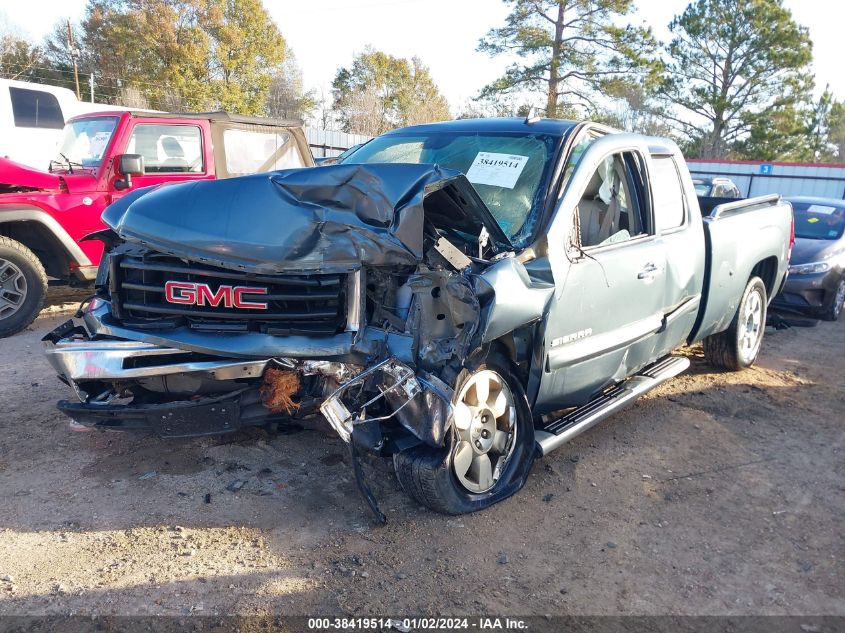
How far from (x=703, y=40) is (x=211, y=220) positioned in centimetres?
4018

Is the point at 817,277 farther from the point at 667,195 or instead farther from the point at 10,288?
the point at 10,288

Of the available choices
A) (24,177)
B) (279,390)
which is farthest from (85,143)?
(279,390)

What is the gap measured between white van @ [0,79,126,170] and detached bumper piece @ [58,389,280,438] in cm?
1130

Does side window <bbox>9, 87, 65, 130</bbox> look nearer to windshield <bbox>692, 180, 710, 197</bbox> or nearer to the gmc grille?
the gmc grille

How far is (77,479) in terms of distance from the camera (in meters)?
3.54


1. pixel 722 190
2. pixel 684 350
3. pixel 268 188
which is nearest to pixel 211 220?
pixel 268 188

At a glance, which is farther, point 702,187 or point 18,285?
point 702,187

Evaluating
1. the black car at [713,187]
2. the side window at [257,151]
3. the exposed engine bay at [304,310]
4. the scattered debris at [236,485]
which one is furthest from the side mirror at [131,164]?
the black car at [713,187]

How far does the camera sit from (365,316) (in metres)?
3.21

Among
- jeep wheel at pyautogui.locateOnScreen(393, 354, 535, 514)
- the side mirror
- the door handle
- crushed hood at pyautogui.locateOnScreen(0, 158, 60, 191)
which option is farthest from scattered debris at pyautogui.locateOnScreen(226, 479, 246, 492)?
crushed hood at pyautogui.locateOnScreen(0, 158, 60, 191)

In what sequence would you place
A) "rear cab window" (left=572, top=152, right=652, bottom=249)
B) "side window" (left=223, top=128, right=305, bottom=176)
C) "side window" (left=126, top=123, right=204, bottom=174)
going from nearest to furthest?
"rear cab window" (left=572, top=152, right=652, bottom=249) < "side window" (left=126, top=123, right=204, bottom=174) < "side window" (left=223, top=128, right=305, bottom=176)

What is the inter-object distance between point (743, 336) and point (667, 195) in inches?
74.7

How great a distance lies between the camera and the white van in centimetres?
1280

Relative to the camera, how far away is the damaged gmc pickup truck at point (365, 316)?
3.08m
